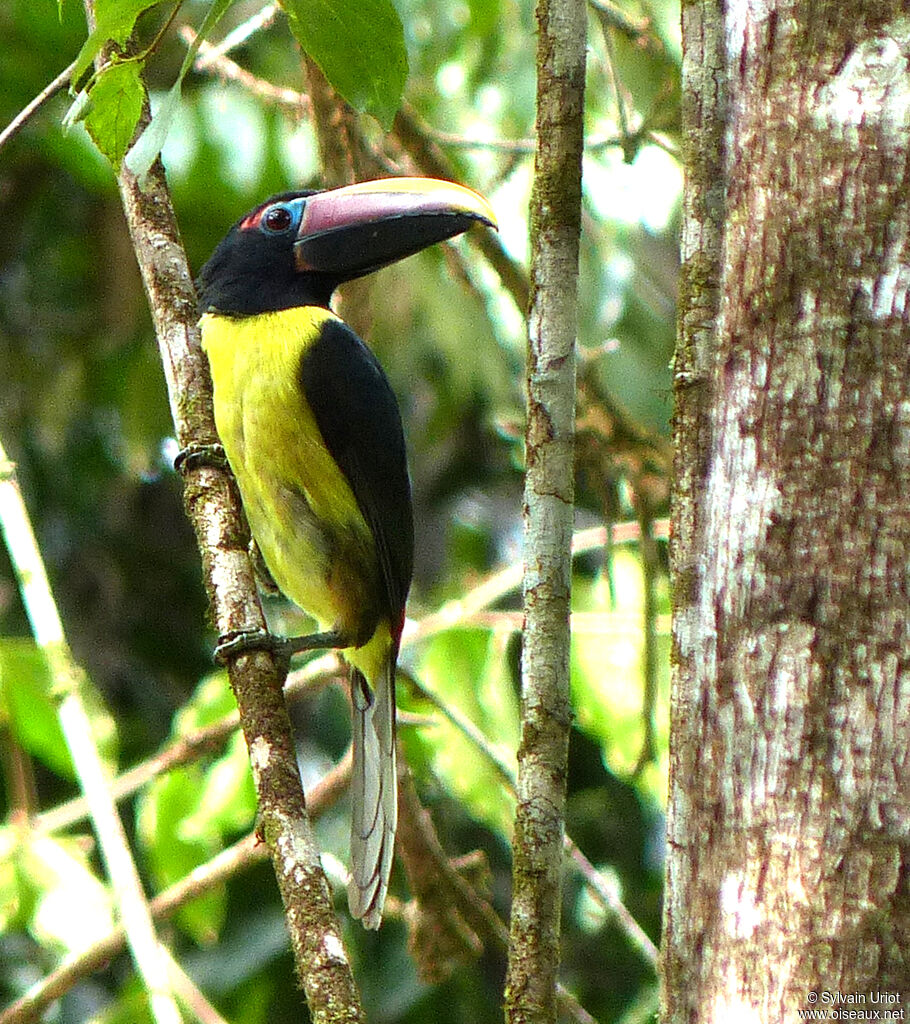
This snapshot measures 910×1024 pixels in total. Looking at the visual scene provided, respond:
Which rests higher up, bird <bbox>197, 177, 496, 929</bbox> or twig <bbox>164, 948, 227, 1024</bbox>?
bird <bbox>197, 177, 496, 929</bbox>

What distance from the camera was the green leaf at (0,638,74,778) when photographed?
3.13 meters

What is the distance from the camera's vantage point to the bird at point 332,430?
9.96 ft

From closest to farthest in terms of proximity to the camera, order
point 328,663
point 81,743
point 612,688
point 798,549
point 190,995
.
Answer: point 798,549, point 81,743, point 190,995, point 328,663, point 612,688

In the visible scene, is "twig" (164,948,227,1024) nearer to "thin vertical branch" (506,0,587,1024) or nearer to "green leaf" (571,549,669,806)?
"thin vertical branch" (506,0,587,1024)

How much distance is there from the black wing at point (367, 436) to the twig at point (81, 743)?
2.58ft

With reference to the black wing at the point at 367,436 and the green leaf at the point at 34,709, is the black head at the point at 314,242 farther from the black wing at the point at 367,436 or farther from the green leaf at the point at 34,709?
the green leaf at the point at 34,709

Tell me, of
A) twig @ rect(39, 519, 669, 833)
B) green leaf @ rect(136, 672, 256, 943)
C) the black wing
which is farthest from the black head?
green leaf @ rect(136, 672, 256, 943)

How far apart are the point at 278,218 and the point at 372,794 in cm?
133

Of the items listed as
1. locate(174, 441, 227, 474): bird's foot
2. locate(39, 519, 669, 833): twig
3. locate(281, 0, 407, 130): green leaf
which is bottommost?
locate(39, 519, 669, 833): twig

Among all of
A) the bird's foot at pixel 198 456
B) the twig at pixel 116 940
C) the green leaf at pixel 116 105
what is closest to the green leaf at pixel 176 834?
the twig at pixel 116 940

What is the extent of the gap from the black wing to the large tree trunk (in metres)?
1.60

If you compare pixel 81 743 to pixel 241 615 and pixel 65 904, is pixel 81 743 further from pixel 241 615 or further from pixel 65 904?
pixel 65 904

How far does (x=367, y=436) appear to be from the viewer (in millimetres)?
3193

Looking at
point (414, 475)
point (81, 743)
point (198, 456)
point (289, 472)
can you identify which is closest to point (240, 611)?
point (81, 743)
